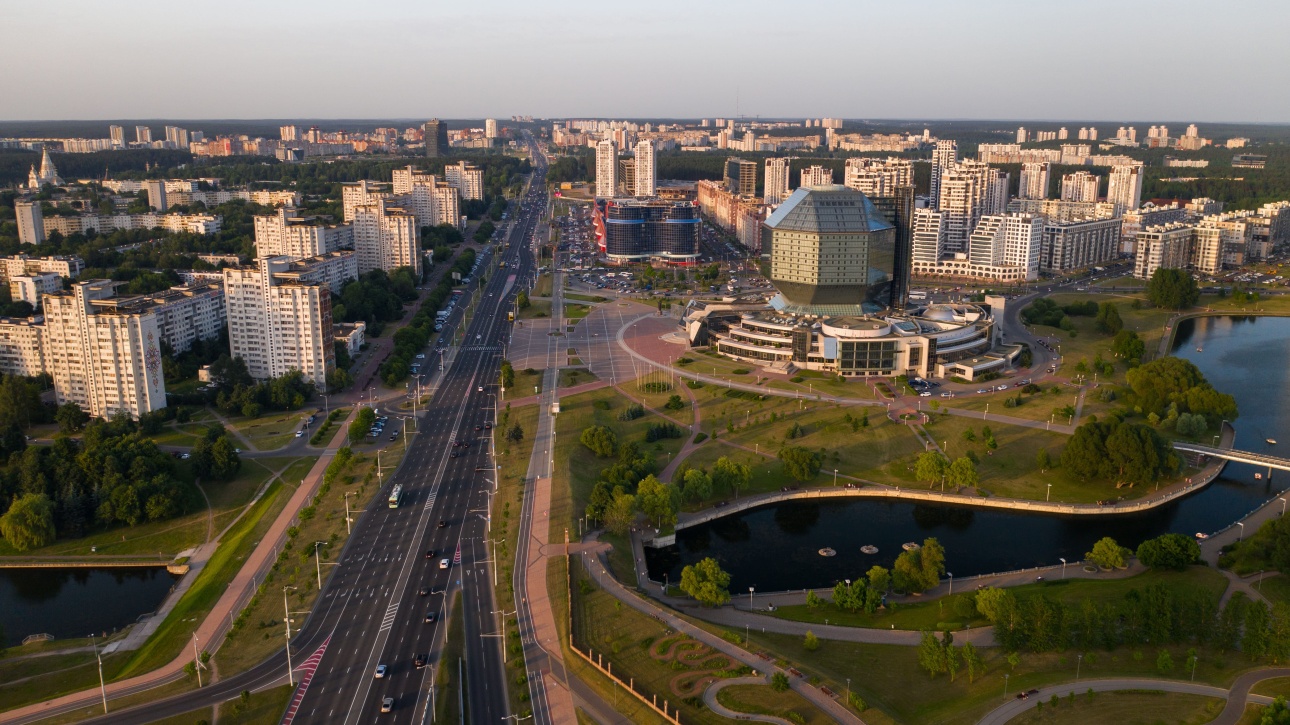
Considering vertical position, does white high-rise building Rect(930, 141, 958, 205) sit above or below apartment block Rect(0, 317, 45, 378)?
above

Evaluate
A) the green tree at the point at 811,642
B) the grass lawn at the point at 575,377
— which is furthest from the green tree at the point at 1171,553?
the grass lawn at the point at 575,377

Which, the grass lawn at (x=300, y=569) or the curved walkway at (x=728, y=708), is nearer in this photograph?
the curved walkway at (x=728, y=708)

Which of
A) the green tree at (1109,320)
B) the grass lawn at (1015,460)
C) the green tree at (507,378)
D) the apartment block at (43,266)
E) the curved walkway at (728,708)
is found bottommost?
the curved walkway at (728,708)

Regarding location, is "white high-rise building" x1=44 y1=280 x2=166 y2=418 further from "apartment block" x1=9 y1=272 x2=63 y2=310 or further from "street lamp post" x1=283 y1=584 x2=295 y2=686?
"street lamp post" x1=283 y1=584 x2=295 y2=686

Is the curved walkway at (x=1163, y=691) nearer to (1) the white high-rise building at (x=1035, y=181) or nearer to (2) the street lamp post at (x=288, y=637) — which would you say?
(2) the street lamp post at (x=288, y=637)

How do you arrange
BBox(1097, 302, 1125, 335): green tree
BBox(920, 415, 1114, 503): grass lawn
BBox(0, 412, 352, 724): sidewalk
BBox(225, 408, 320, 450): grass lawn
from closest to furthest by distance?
BBox(0, 412, 352, 724): sidewalk
BBox(920, 415, 1114, 503): grass lawn
BBox(225, 408, 320, 450): grass lawn
BBox(1097, 302, 1125, 335): green tree

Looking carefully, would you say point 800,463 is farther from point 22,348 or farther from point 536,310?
point 22,348

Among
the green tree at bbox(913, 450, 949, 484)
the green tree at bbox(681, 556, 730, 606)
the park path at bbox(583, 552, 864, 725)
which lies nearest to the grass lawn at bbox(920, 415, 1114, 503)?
the green tree at bbox(913, 450, 949, 484)
